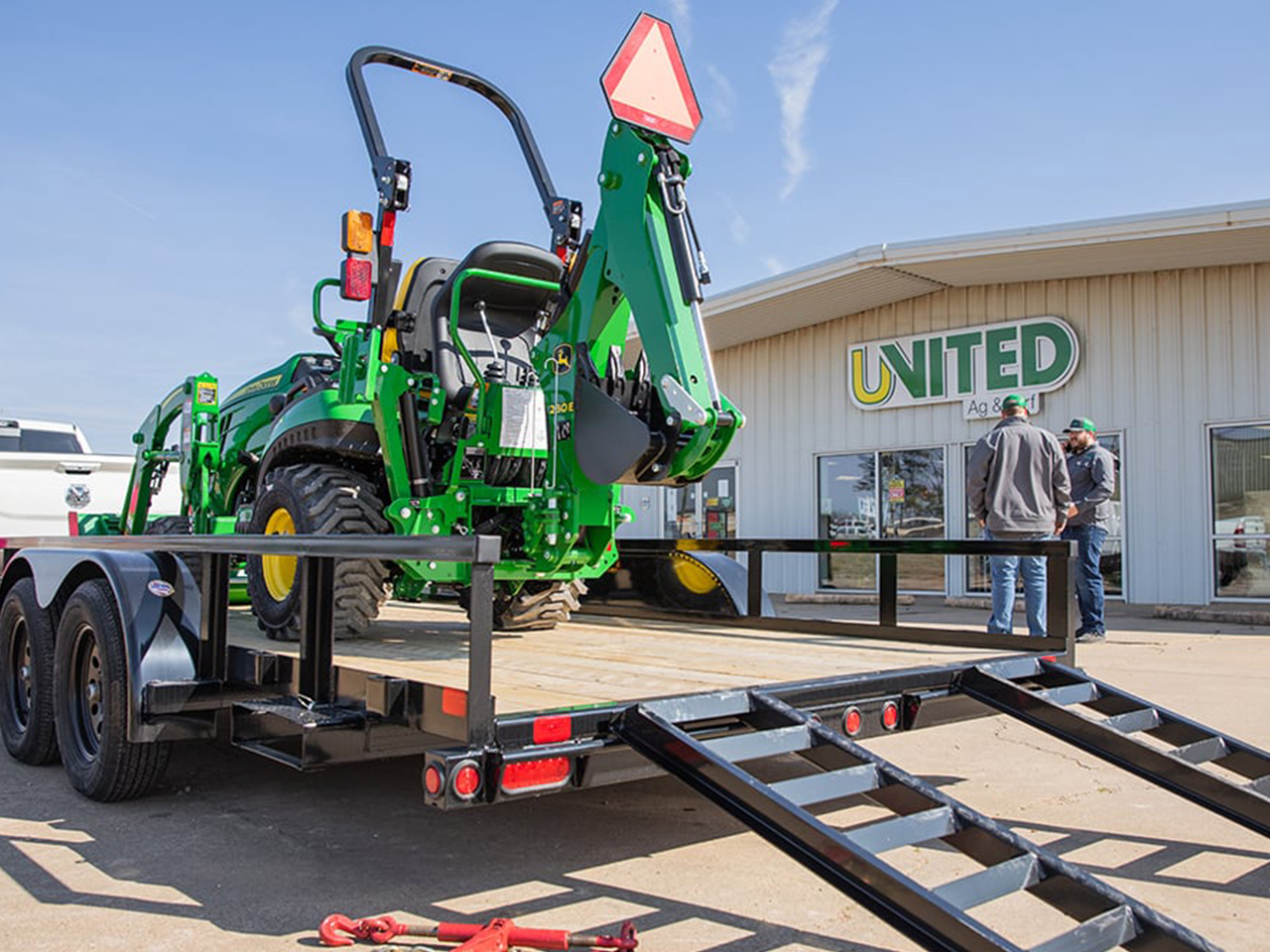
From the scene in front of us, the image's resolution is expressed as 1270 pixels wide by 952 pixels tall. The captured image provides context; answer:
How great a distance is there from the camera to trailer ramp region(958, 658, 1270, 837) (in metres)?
3.75

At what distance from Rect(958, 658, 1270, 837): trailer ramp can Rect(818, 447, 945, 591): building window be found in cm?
1053

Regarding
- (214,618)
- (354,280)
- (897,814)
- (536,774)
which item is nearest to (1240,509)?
(354,280)

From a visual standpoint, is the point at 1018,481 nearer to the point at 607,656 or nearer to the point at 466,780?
the point at 607,656

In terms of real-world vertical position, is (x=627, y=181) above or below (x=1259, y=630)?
above

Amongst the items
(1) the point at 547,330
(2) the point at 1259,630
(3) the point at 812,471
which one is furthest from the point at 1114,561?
(1) the point at 547,330

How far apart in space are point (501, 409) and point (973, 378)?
10.7 meters

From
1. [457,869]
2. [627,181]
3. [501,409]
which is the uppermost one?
[627,181]

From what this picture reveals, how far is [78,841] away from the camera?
4.18m

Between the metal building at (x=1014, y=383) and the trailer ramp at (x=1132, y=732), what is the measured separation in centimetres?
849

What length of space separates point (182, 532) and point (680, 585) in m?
4.10

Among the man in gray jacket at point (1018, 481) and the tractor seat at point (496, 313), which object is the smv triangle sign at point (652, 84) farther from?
the man in gray jacket at point (1018, 481)

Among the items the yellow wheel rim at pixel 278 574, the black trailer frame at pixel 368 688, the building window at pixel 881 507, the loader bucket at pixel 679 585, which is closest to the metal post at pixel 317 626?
the black trailer frame at pixel 368 688

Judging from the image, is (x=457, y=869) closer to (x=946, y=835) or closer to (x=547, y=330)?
(x=946, y=835)

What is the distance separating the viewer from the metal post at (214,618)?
4469 mm
